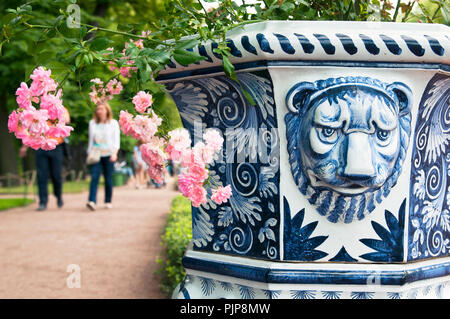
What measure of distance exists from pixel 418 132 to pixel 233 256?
667 mm

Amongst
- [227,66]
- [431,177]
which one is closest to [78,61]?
[227,66]

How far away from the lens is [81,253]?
5.18 metres

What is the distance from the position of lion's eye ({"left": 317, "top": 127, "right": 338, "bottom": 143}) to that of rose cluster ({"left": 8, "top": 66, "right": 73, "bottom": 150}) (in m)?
0.70

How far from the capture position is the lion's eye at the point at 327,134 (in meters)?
1.42

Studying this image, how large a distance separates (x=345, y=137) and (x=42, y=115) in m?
0.82

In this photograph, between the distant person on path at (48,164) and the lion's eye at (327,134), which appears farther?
the distant person on path at (48,164)

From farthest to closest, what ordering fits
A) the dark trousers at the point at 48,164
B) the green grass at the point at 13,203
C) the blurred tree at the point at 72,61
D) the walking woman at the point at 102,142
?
the green grass at the point at 13,203 < the dark trousers at the point at 48,164 < the walking woman at the point at 102,142 < the blurred tree at the point at 72,61

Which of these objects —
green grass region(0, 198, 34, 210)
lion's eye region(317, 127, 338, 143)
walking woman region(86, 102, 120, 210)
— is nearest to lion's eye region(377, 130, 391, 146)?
lion's eye region(317, 127, 338, 143)

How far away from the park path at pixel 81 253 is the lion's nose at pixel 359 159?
271 centimetres

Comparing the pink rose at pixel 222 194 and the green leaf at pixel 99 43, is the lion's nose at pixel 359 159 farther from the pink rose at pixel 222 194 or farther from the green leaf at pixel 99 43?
the green leaf at pixel 99 43

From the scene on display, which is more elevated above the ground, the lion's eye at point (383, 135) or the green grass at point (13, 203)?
the lion's eye at point (383, 135)

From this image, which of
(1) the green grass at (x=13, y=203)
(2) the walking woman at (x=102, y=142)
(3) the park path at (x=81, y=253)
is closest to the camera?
(3) the park path at (x=81, y=253)

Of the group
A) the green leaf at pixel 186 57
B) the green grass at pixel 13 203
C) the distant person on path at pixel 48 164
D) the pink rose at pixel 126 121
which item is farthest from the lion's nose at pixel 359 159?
the green grass at pixel 13 203

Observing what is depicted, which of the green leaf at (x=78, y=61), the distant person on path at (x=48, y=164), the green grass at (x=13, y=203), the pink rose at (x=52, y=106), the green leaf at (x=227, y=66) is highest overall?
the green leaf at (x=78, y=61)
